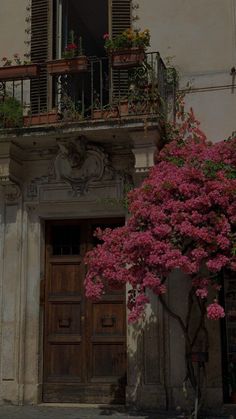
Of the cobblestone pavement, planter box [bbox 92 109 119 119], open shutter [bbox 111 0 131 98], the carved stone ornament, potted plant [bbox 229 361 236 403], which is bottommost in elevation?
the cobblestone pavement

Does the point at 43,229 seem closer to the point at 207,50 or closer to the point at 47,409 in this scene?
the point at 47,409

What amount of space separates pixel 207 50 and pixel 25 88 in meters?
3.01

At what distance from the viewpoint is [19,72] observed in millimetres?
9234

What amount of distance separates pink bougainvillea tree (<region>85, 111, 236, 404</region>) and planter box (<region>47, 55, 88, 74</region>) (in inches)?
88.0

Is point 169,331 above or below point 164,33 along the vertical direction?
below

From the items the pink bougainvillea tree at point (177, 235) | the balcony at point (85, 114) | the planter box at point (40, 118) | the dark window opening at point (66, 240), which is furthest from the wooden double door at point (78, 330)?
the planter box at point (40, 118)

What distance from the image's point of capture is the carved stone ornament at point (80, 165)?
9234 millimetres

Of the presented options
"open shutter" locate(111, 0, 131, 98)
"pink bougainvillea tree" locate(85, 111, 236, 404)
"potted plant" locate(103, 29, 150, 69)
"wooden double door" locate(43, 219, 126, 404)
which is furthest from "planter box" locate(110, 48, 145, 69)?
"wooden double door" locate(43, 219, 126, 404)

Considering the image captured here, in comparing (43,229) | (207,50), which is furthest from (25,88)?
(207,50)

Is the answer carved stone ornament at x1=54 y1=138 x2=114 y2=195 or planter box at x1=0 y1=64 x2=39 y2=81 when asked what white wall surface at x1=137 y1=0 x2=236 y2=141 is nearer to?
carved stone ornament at x1=54 y1=138 x2=114 y2=195

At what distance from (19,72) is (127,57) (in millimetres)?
1692

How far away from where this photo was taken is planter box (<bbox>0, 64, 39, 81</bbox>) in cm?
917

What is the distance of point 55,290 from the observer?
9461 mm

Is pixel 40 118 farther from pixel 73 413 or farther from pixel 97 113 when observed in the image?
pixel 73 413
